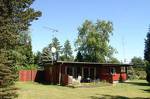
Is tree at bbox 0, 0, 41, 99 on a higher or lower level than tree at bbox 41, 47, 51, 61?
lower

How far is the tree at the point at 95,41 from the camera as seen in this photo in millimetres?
81188

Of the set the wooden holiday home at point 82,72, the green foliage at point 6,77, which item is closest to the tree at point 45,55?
the wooden holiday home at point 82,72

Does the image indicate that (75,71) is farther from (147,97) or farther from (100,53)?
(100,53)

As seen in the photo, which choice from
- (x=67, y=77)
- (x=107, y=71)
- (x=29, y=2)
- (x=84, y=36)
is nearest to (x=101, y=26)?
(x=84, y=36)

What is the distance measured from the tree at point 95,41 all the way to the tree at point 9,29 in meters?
62.2

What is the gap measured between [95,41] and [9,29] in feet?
208

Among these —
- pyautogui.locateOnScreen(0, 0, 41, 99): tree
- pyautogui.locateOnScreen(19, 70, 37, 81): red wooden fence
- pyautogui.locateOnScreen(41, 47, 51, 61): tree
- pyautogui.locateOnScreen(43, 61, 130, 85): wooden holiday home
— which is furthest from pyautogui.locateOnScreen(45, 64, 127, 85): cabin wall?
pyautogui.locateOnScreen(41, 47, 51, 61): tree

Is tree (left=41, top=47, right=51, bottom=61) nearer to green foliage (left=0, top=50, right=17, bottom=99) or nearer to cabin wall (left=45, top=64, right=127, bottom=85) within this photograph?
cabin wall (left=45, top=64, right=127, bottom=85)

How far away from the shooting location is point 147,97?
3109cm

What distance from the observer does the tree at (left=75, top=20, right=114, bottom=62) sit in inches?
3196

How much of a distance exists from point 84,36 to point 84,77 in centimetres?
3644

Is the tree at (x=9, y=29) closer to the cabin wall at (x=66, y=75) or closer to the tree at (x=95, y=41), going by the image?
the cabin wall at (x=66, y=75)

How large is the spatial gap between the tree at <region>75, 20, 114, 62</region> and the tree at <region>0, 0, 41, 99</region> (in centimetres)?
6217

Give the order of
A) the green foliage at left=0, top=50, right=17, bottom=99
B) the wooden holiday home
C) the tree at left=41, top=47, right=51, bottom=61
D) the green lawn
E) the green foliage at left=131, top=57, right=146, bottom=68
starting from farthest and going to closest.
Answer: the tree at left=41, top=47, right=51, bottom=61 < the green foliage at left=131, top=57, right=146, bottom=68 < the wooden holiday home < the green lawn < the green foliage at left=0, top=50, right=17, bottom=99
